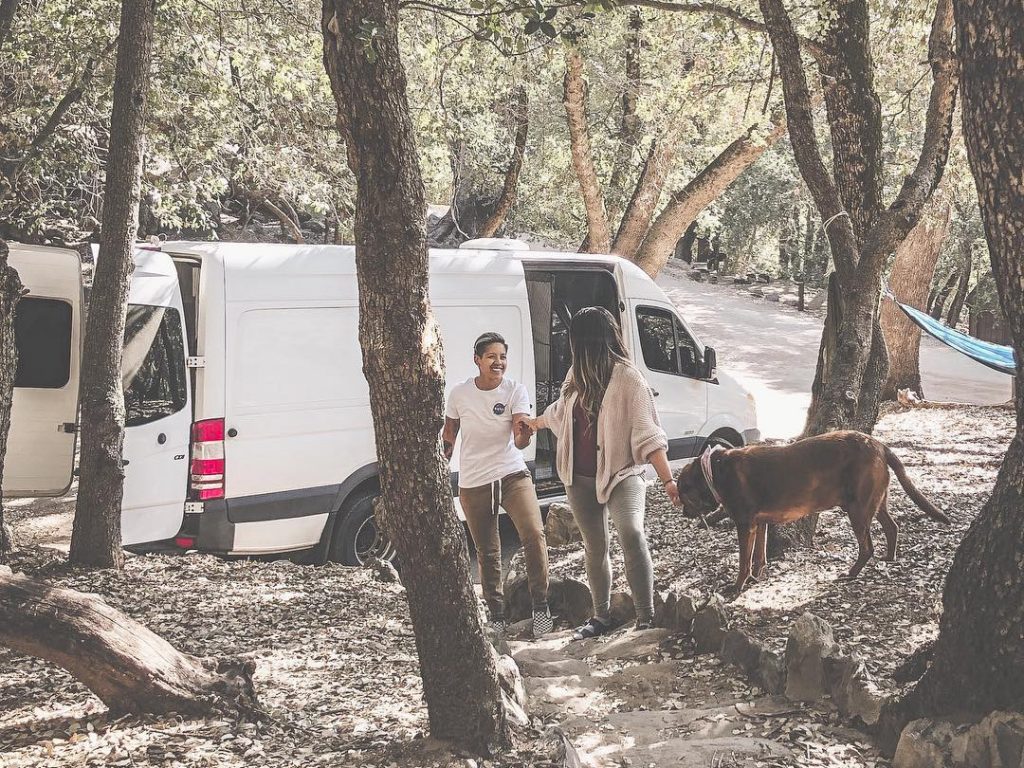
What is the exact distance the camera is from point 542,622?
639cm

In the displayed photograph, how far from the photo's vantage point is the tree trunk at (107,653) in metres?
3.78

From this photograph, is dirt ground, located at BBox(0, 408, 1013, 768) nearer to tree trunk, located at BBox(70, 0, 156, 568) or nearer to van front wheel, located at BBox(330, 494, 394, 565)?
tree trunk, located at BBox(70, 0, 156, 568)

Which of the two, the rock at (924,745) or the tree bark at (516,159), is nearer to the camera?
the rock at (924,745)

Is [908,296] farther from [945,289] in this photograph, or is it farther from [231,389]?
[945,289]

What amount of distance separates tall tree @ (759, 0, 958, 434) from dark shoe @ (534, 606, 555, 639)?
2184mm

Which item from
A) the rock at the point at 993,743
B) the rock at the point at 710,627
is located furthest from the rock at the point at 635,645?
the rock at the point at 993,743

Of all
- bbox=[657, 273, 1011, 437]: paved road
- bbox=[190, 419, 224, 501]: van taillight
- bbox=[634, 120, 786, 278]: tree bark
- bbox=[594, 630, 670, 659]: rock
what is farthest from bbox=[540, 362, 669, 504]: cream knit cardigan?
bbox=[657, 273, 1011, 437]: paved road

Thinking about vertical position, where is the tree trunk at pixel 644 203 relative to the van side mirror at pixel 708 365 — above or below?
above

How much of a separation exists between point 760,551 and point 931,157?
Answer: 3.10 metres

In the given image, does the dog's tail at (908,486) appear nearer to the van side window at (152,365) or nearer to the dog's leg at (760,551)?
the dog's leg at (760,551)

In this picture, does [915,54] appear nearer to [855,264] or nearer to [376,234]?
[855,264]

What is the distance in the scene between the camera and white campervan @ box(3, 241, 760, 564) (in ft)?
23.1

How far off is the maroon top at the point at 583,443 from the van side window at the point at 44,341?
13.5 ft

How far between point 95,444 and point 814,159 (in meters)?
5.21
